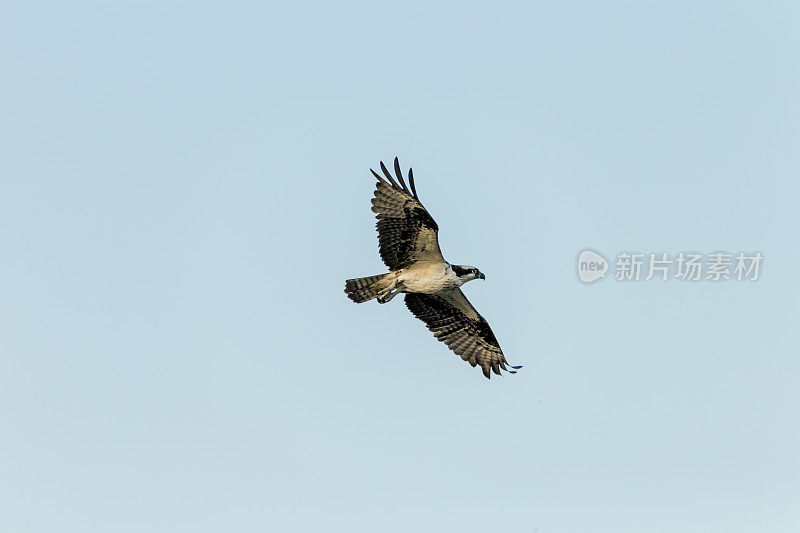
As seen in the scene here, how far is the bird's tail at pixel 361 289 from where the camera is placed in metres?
59.1

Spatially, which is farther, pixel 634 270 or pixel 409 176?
pixel 634 270

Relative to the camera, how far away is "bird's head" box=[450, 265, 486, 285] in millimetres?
59562

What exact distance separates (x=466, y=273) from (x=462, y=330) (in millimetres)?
2385

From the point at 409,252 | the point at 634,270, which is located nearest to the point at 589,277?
the point at 634,270

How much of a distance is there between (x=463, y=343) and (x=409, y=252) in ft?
10.3

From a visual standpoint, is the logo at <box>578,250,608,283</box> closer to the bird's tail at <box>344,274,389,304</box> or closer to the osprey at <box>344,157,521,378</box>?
the osprey at <box>344,157,521,378</box>

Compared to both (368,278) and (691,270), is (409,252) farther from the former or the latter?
(691,270)

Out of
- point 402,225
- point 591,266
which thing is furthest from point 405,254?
point 591,266

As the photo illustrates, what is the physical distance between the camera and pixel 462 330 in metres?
61.6

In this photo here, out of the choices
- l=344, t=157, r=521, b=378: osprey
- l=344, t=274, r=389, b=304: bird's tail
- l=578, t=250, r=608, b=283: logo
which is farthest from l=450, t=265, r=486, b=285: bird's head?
l=578, t=250, r=608, b=283: logo

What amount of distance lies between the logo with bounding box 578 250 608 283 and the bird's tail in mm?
5361

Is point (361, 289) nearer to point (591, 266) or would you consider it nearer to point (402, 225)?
point (402, 225)

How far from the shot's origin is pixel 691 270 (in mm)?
62500

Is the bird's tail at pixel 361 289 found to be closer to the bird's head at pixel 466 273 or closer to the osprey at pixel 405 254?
the osprey at pixel 405 254
